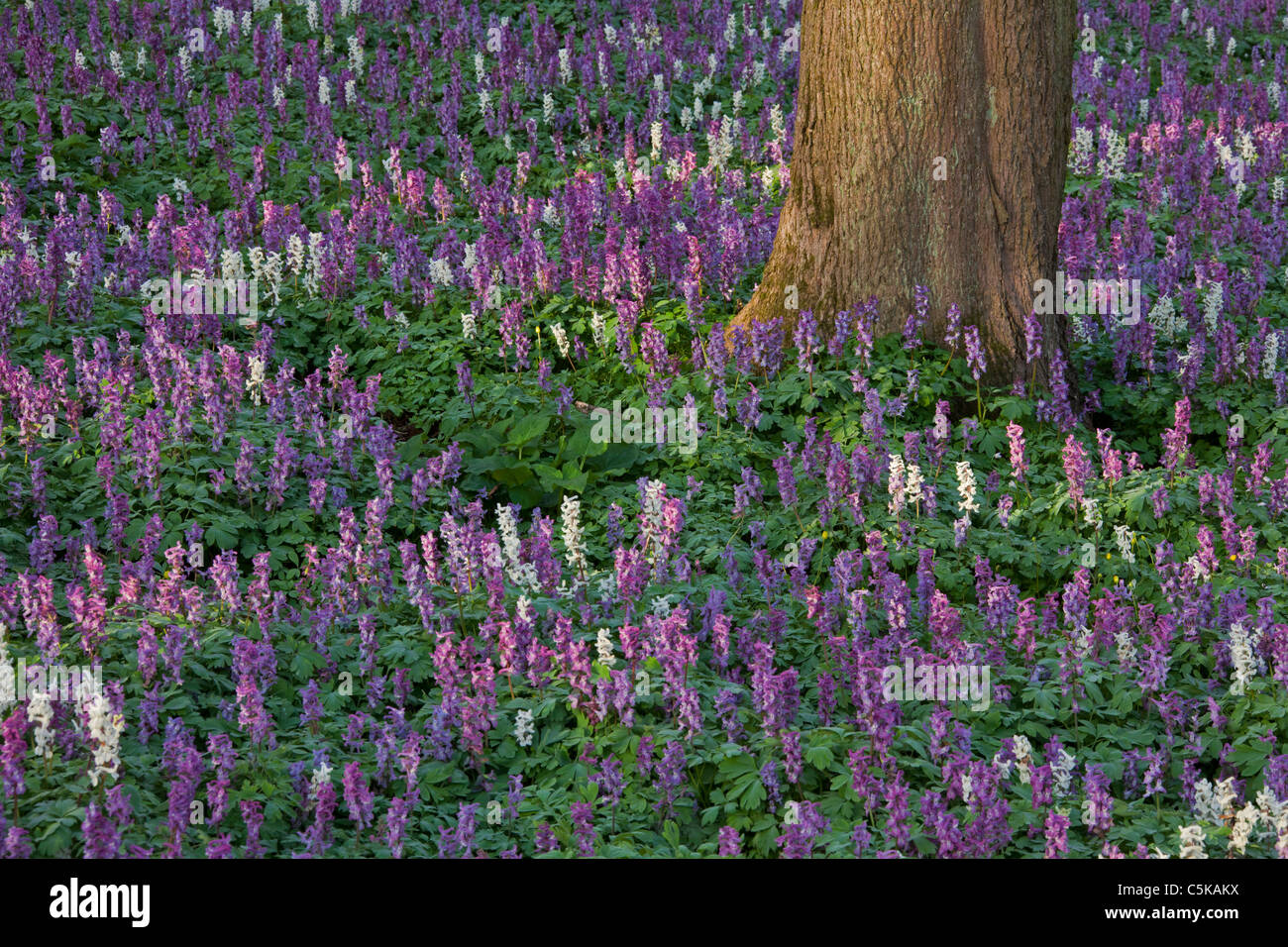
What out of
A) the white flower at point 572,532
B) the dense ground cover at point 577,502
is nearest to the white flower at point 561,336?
the dense ground cover at point 577,502

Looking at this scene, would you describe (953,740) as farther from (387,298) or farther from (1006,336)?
(387,298)

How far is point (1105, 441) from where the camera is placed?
8.24m

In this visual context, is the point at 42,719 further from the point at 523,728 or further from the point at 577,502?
the point at 577,502

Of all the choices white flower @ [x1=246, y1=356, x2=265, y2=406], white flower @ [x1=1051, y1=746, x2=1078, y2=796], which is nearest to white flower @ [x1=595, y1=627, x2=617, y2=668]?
white flower @ [x1=1051, y1=746, x2=1078, y2=796]

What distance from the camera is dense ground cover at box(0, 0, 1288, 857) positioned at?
18.6ft

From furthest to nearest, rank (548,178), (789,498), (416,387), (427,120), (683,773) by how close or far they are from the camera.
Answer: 1. (427,120)
2. (548,178)
3. (416,387)
4. (789,498)
5. (683,773)

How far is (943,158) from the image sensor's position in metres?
9.19

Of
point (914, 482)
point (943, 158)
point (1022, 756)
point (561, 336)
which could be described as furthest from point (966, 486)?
point (561, 336)

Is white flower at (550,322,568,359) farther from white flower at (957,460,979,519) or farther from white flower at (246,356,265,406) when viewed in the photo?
white flower at (957,460,979,519)

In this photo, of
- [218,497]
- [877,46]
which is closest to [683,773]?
[218,497]

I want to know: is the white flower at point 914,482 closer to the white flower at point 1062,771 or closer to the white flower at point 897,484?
the white flower at point 897,484

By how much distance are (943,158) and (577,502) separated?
3753mm

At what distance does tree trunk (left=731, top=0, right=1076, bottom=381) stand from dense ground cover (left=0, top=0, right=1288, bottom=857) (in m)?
0.34
